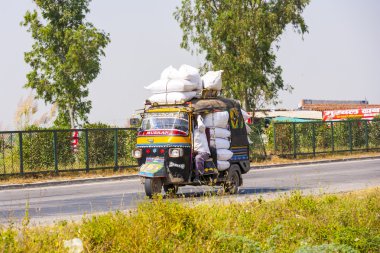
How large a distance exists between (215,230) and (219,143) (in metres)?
10.0

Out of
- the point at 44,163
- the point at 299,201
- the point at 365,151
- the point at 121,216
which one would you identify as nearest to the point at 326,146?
the point at 365,151

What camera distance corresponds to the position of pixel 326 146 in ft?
147

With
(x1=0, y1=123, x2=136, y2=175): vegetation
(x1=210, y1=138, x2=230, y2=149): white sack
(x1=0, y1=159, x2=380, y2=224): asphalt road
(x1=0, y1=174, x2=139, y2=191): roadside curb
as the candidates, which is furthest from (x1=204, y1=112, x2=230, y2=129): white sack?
(x1=0, y1=123, x2=136, y2=175): vegetation

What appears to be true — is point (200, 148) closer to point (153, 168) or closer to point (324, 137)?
point (153, 168)

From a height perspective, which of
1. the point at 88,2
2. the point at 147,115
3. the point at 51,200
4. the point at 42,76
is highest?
the point at 88,2

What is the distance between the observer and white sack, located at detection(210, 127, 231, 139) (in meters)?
21.0

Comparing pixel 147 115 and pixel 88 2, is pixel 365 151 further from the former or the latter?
pixel 147 115

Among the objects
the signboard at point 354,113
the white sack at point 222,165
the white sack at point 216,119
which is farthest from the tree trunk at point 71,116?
the signboard at point 354,113

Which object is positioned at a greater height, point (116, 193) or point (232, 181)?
point (232, 181)

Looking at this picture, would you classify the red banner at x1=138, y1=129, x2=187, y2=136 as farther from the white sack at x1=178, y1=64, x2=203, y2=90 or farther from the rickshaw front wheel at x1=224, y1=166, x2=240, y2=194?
the rickshaw front wheel at x1=224, y1=166, x2=240, y2=194

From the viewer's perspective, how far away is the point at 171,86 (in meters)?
21.2

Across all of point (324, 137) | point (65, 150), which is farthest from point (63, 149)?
point (324, 137)

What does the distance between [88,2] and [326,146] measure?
1471cm

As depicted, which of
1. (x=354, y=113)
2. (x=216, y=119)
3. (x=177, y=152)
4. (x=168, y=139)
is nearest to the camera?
(x=177, y=152)
